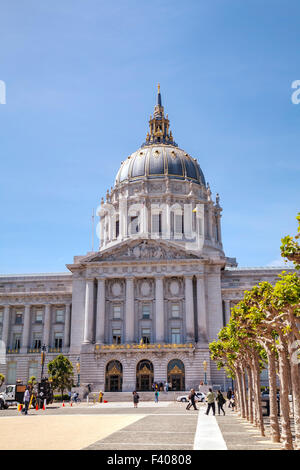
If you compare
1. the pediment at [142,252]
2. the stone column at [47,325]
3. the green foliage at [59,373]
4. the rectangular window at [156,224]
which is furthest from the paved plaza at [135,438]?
the rectangular window at [156,224]

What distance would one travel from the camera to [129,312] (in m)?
77.8

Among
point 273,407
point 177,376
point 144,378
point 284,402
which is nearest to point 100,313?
point 144,378

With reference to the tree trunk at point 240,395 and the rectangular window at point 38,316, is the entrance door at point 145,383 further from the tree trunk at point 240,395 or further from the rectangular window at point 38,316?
the tree trunk at point 240,395

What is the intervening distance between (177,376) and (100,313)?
1520 centimetres

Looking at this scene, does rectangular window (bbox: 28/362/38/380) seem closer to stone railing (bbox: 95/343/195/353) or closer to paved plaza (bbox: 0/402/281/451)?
stone railing (bbox: 95/343/195/353)

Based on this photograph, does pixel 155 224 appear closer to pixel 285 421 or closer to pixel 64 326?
pixel 64 326

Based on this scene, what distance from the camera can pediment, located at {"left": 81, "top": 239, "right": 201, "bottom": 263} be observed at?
79.6 metres

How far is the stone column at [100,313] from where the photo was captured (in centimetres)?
7706

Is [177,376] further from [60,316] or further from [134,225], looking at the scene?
[134,225]

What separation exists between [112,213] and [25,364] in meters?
40.0

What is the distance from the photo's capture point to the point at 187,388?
72062 mm
